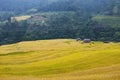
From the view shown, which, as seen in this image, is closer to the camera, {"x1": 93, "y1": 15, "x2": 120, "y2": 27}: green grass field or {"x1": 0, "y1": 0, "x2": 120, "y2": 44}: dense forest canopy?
{"x1": 0, "y1": 0, "x2": 120, "y2": 44}: dense forest canopy

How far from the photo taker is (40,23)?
13875 centimetres

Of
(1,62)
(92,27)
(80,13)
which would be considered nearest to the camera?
(1,62)

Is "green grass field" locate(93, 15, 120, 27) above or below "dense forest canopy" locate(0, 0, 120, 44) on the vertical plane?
below

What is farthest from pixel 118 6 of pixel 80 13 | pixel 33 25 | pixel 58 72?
pixel 58 72

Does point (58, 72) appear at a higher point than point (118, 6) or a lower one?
higher

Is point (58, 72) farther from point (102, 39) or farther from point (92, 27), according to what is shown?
point (92, 27)

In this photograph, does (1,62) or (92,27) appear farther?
(92,27)

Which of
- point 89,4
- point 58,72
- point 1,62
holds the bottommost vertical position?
point 89,4

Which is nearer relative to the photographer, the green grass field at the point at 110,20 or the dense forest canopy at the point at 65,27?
the dense forest canopy at the point at 65,27

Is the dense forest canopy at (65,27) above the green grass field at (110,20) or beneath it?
above

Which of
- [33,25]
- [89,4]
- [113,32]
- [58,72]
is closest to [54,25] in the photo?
[33,25]

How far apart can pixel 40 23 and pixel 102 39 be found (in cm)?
3809

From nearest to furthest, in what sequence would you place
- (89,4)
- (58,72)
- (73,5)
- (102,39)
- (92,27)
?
1. (58,72)
2. (102,39)
3. (92,27)
4. (73,5)
5. (89,4)

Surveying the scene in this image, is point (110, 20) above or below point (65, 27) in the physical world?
below
